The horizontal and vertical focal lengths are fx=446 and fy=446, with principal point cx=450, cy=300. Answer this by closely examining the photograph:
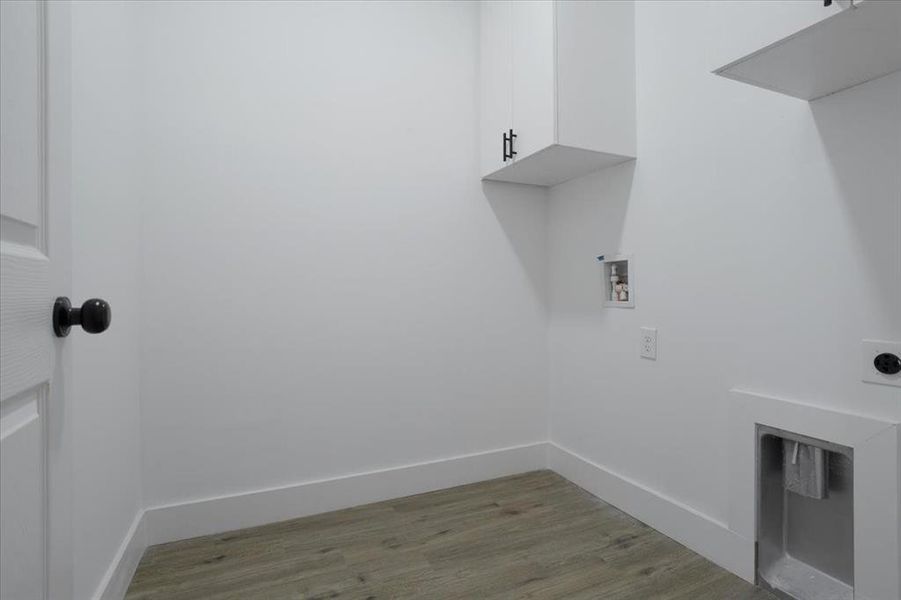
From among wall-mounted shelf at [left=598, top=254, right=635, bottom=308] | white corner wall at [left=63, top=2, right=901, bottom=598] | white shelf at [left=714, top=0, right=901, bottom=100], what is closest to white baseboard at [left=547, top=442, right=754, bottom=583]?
white corner wall at [left=63, top=2, right=901, bottom=598]

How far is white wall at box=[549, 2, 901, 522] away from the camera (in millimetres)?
1277

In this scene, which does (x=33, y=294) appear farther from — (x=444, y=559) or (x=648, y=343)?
(x=648, y=343)

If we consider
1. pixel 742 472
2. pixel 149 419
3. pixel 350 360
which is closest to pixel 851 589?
pixel 742 472

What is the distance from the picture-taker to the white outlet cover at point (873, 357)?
120 cm

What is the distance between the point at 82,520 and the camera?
116 cm

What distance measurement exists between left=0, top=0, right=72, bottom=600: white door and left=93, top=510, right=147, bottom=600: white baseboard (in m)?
0.78

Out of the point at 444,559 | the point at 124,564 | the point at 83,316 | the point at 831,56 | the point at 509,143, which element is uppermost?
the point at 509,143

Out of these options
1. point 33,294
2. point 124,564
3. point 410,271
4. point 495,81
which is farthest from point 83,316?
point 495,81

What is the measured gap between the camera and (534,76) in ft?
6.42

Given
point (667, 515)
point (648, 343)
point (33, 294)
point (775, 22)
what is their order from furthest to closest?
point (648, 343), point (667, 515), point (775, 22), point (33, 294)

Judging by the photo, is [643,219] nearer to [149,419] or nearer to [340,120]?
[340,120]

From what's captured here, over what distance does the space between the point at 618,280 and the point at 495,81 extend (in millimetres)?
1175

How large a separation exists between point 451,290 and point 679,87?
134 cm

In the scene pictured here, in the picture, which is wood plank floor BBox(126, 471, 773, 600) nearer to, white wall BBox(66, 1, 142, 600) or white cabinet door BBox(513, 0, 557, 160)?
white wall BBox(66, 1, 142, 600)
